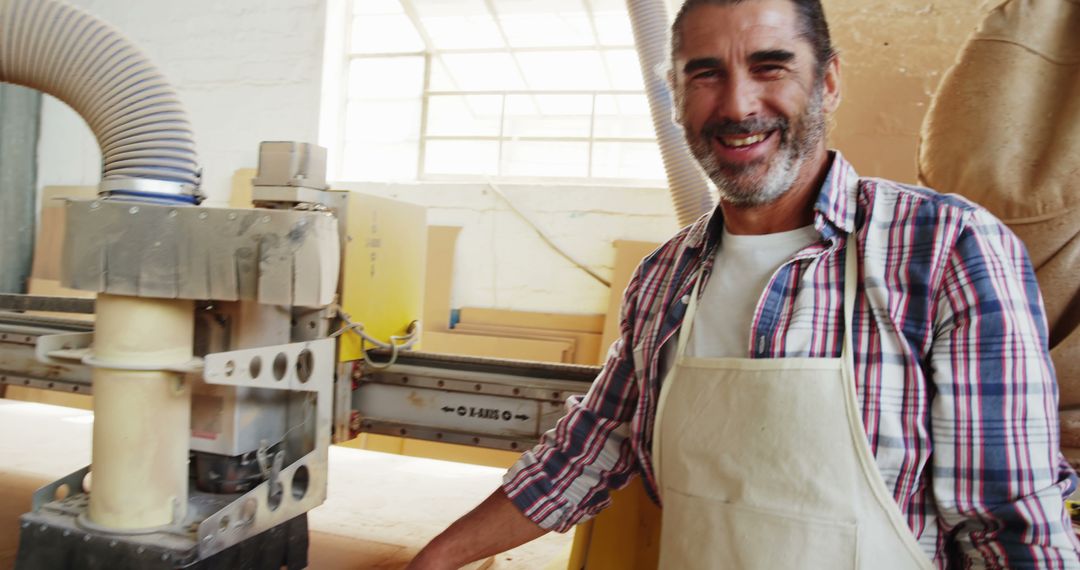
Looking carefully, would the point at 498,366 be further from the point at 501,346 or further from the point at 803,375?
the point at 501,346

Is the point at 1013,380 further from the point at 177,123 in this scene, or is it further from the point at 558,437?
the point at 177,123

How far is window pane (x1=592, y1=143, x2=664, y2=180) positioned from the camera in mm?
3965

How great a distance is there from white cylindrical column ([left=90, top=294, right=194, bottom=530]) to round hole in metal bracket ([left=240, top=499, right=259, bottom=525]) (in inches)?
4.5

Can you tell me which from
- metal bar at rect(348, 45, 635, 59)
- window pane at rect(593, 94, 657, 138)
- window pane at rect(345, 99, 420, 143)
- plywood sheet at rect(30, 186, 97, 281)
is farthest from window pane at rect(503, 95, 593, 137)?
plywood sheet at rect(30, 186, 97, 281)

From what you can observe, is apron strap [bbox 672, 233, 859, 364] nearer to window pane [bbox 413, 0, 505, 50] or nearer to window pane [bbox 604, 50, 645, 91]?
window pane [bbox 604, 50, 645, 91]

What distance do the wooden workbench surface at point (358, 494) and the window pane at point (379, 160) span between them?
2.10 meters

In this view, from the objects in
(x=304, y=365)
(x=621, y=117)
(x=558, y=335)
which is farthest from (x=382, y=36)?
(x=304, y=365)

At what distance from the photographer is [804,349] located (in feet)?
2.63

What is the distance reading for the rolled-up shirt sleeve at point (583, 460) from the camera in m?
1.00

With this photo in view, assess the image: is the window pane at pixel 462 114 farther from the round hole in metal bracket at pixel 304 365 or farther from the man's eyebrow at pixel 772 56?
the man's eyebrow at pixel 772 56

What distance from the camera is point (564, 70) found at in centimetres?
418

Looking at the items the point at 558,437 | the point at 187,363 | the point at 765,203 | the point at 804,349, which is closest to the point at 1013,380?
the point at 804,349

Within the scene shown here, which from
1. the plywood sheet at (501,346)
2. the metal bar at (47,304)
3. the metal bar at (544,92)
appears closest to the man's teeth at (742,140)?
the metal bar at (47,304)

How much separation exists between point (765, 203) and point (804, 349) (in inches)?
8.0
